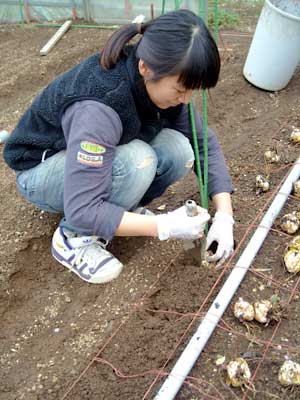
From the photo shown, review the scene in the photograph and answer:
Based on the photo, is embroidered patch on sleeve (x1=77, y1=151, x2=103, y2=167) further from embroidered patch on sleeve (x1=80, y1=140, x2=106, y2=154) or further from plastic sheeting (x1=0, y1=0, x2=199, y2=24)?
plastic sheeting (x1=0, y1=0, x2=199, y2=24)

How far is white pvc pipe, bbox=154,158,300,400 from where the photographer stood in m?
1.36

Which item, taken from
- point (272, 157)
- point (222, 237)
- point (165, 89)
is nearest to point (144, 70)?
point (165, 89)

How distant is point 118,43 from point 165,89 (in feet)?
0.67

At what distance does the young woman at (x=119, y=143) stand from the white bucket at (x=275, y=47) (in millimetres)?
1276

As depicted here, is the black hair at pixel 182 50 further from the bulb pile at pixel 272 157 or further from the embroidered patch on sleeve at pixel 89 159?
the bulb pile at pixel 272 157

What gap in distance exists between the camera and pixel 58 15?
Answer: 380cm

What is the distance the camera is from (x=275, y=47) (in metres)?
2.85

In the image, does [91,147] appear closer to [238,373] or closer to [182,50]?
[182,50]

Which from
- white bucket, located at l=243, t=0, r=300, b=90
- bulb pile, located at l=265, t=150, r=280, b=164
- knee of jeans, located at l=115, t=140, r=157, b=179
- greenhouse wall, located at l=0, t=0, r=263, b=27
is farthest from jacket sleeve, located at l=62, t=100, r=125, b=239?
greenhouse wall, located at l=0, t=0, r=263, b=27

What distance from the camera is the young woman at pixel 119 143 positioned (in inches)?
52.3

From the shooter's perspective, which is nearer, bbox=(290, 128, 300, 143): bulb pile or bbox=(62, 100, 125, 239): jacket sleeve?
bbox=(62, 100, 125, 239): jacket sleeve

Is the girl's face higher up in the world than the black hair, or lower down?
lower down

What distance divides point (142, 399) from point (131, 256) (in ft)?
2.08

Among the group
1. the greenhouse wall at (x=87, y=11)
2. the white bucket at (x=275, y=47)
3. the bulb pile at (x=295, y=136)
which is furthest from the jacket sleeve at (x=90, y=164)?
the greenhouse wall at (x=87, y=11)
